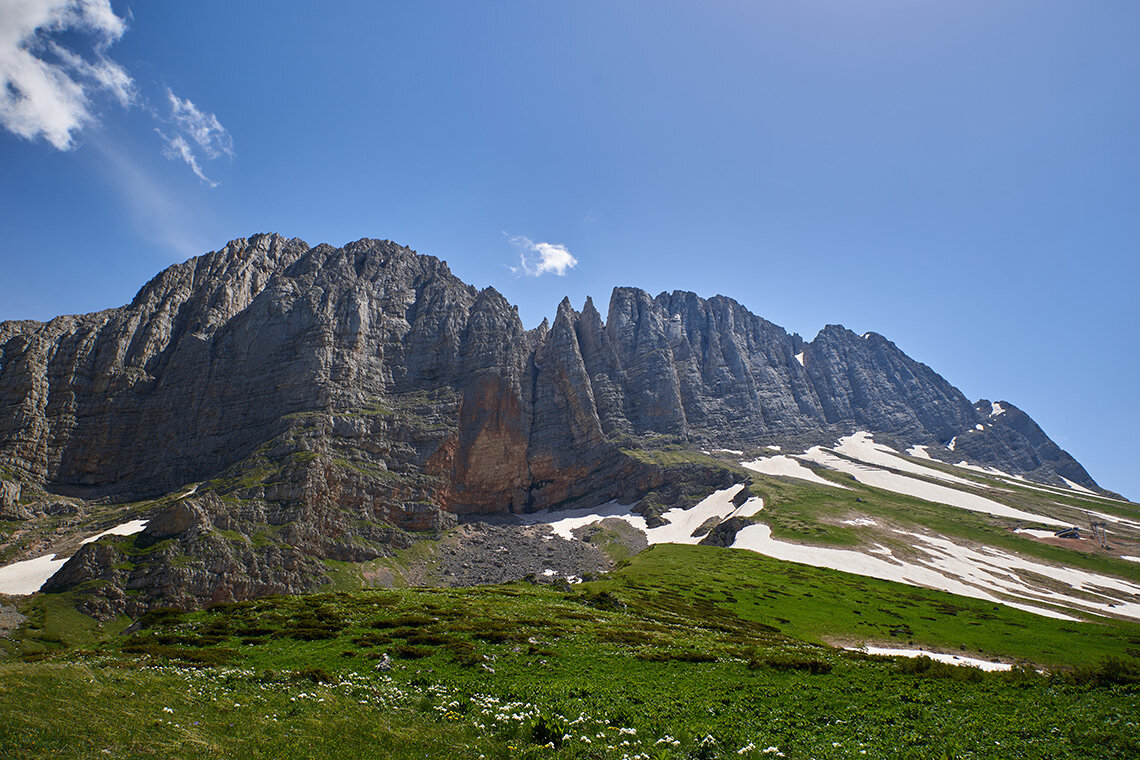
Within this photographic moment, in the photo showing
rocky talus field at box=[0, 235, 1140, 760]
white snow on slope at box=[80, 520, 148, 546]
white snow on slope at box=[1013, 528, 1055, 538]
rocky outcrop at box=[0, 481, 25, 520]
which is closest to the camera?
rocky talus field at box=[0, 235, 1140, 760]

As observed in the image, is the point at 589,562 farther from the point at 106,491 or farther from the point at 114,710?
the point at 106,491

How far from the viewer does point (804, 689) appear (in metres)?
23.4

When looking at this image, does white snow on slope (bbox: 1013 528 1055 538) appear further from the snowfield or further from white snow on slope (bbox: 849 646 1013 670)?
white snow on slope (bbox: 849 646 1013 670)

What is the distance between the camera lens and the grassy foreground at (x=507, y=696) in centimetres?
1566

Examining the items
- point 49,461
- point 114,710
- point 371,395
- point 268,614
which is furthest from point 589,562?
point 49,461

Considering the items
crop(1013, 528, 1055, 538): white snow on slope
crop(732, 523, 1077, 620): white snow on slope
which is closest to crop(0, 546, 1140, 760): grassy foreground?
crop(732, 523, 1077, 620): white snow on slope

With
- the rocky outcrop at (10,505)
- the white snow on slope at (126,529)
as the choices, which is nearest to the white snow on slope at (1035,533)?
the white snow on slope at (126,529)

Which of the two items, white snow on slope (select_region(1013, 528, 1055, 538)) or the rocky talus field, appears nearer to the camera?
the rocky talus field

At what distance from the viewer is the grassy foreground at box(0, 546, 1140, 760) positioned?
1566cm

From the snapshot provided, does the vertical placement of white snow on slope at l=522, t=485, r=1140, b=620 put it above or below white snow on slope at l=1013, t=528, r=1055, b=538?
below

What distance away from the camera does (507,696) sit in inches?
854

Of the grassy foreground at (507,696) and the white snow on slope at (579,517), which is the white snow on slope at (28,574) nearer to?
the grassy foreground at (507,696)

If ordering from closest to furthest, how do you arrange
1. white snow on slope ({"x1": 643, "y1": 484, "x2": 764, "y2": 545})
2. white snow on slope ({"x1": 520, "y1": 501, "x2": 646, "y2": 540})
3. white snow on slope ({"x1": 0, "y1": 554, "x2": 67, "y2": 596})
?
white snow on slope ({"x1": 0, "y1": 554, "x2": 67, "y2": 596}) → white snow on slope ({"x1": 643, "y1": 484, "x2": 764, "y2": 545}) → white snow on slope ({"x1": 520, "y1": 501, "x2": 646, "y2": 540})

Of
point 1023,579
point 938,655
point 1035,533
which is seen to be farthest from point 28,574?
point 1035,533
